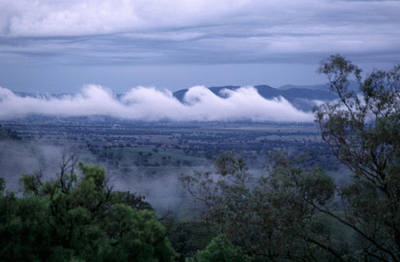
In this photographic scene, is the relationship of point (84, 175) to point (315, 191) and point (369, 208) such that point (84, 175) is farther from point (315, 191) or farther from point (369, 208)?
point (369, 208)

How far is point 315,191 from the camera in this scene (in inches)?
939

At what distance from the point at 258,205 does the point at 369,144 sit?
5.27 m

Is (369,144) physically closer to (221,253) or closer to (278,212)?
(278,212)

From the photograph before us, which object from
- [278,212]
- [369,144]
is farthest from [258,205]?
[369,144]

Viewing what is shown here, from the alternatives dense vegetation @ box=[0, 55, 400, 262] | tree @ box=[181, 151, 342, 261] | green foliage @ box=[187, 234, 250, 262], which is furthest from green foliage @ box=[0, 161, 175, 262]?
green foliage @ box=[187, 234, 250, 262]

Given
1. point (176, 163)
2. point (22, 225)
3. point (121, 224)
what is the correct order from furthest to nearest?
1. point (176, 163)
2. point (121, 224)
3. point (22, 225)

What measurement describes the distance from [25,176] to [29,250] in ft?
9.85

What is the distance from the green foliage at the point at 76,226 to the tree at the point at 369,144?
8.94 m

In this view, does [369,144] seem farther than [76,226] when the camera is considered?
Yes

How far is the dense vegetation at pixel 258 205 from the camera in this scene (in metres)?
18.7

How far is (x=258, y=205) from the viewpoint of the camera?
23.6 m

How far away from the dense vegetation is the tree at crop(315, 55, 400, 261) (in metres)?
0.04

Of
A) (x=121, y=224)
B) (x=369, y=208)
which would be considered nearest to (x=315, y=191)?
(x=369, y=208)

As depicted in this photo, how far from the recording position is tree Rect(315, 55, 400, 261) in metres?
22.1
